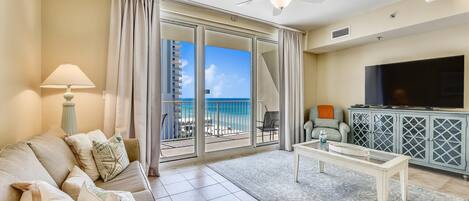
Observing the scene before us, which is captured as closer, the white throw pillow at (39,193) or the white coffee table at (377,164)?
the white throw pillow at (39,193)

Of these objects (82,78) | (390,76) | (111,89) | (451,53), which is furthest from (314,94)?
(82,78)

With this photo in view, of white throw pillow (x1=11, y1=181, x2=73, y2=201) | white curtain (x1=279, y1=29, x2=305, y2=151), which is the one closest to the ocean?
white curtain (x1=279, y1=29, x2=305, y2=151)

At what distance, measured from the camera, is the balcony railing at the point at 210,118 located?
401cm

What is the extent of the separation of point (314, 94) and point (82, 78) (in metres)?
4.41

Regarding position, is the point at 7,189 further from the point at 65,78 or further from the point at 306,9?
the point at 306,9

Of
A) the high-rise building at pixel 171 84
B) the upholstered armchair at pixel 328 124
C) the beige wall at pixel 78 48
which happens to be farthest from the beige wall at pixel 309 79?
the beige wall at pixel 78 48

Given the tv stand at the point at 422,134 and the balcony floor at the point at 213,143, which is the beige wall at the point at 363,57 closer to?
the tv stand at the point at 422,134

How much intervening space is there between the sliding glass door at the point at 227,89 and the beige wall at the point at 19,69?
2102 millimetres

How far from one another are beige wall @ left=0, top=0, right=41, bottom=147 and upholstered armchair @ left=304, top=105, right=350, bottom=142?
3997 millimetres

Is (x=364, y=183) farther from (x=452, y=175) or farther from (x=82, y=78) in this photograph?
(x=82, y=78)

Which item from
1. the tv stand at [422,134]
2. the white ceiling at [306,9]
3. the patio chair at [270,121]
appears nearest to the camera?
the tv stand at [422,134]

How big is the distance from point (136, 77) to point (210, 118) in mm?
2163

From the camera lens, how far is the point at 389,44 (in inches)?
150

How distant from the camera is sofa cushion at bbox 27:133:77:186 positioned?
1.37 metres
